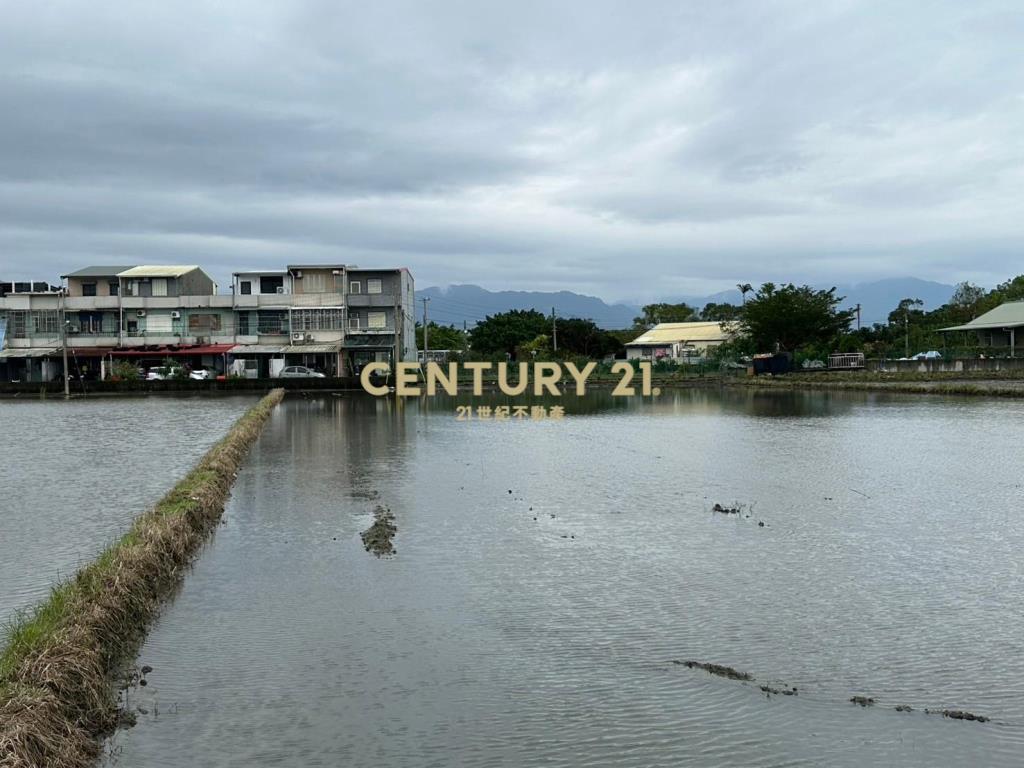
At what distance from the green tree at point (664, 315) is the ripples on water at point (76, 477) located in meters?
69.1

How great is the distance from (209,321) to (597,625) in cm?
5520

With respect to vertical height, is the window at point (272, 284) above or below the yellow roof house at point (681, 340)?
above

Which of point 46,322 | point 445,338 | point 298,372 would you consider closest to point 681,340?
point 445,338

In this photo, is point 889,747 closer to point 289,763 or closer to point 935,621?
point 935,621

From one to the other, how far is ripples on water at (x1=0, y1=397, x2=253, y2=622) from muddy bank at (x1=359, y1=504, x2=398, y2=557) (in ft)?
8.87

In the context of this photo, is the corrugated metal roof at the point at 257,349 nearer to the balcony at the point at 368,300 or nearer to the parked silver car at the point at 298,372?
the parked silver car at the point at 298,372

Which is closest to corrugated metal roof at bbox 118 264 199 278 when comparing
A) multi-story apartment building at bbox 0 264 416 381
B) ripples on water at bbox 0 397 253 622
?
multi-story apartment building at bbox 0 264 416 381

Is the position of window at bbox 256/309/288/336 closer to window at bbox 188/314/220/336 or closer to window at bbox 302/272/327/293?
window at bbox 302/272/327/293

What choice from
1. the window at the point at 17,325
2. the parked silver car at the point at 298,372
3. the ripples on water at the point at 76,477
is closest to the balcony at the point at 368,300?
the parked silver car at the point at 298,372

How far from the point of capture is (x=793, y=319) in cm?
6066

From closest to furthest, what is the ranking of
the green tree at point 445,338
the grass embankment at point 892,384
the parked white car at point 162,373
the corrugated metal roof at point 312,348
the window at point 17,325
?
the grass embankment at point 892,384 < the parked white car at point 162,373 < the corrugated metal roof at point 312,348 < the window at point 17,325 < the green tree at point 445,338

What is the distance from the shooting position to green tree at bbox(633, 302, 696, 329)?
322 feet

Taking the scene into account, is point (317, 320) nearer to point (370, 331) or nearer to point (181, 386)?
point (370, 331)

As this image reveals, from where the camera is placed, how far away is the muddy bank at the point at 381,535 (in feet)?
32.6
